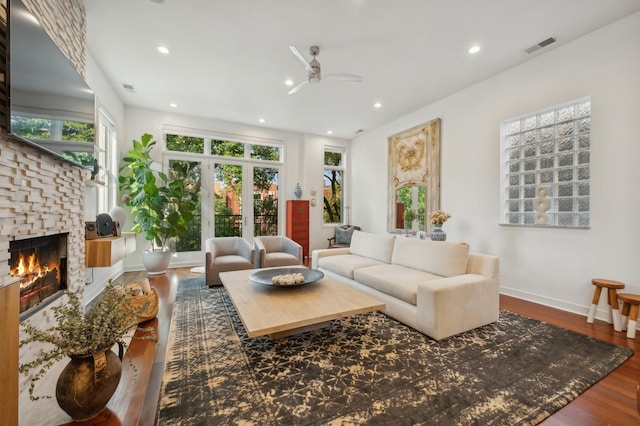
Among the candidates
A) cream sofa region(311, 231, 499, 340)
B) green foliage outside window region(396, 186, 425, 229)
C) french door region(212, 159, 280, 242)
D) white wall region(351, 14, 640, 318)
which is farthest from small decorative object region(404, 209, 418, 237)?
french door region(212, 159, 280, 242)

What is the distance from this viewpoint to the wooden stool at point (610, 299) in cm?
266

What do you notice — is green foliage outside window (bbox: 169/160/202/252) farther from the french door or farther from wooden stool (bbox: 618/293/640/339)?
wooden stool (bbox: 618/293/640/339)

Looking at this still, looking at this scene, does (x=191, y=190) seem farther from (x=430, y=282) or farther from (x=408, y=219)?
(x=430, y=282)

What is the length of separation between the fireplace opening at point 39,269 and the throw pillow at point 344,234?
5280 mm

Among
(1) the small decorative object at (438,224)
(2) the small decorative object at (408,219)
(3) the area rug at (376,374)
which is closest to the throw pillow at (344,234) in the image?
(2) the small decorative object at (408,219)

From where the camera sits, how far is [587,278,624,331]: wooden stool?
8.72 feet

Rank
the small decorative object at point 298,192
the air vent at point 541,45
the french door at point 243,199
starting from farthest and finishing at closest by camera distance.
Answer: the small decorative object at point 298,192, the french door at point 243,199, the air vent at point 541,45

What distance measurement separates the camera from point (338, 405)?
159cm

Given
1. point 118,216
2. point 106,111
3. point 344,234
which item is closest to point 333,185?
point 344,234

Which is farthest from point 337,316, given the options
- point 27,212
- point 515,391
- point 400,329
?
point 27,212

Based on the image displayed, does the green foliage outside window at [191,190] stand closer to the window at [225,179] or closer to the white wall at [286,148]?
the window at [225,179]

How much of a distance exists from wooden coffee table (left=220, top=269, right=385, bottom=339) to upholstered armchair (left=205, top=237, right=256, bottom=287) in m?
1.23

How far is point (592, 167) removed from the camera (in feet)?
10.1

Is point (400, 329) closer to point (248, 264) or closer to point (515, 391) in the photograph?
point (515, 391)
